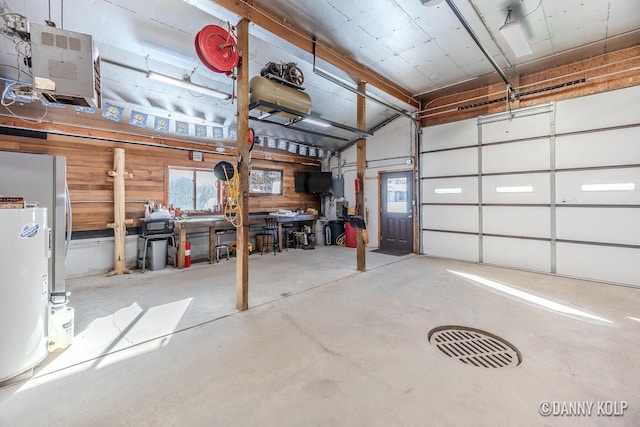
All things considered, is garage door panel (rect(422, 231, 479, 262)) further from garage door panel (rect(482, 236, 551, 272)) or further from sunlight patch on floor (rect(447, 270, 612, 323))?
sunlight patch on floor (rect(447, 270, 612, 323))

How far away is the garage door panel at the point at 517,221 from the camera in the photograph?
5070mm

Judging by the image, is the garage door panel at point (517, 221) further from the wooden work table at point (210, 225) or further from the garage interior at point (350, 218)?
the wooden work table at point (210, 225)

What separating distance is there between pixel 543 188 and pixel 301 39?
500cm

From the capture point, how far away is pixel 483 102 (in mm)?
5730

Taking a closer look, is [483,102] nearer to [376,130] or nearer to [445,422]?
[376,130]

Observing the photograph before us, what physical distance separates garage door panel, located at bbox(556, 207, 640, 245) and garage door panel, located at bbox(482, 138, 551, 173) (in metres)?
0.95

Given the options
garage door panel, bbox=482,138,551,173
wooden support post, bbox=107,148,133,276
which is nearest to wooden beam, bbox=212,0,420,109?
garage door panel, bbox=482,138,551,173

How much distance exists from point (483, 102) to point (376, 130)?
268cm

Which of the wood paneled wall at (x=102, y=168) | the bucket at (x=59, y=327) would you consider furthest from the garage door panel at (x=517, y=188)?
the bucket at (x=59, y=327)

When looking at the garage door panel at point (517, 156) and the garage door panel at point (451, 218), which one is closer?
the garage door panel at point (517, 156)

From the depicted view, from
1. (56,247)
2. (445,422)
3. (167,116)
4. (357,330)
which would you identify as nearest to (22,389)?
(56,247)

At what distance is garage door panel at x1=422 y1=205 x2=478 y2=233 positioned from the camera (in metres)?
5.94

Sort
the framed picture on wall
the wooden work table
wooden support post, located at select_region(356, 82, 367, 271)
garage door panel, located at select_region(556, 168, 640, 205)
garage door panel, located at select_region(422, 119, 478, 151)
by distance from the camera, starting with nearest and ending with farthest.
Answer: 1. garage door panel, located at select_region(556, 168, 640, 205)
2. wooden support post, located at select_region(356, 82, 367, 271)
3. the wooden work table
4. garage door panel, located at select_region(422, 119, 478, 151)
5. the framed picture on wall

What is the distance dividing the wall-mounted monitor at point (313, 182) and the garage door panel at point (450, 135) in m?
3.07
